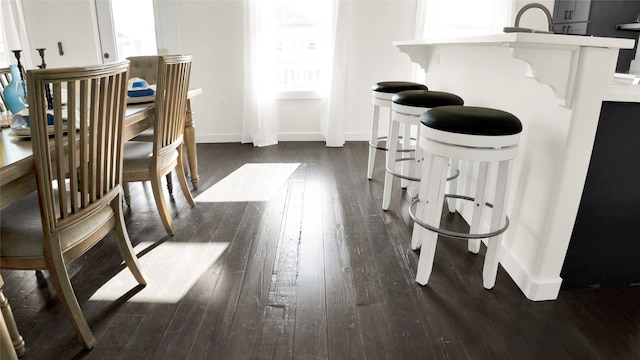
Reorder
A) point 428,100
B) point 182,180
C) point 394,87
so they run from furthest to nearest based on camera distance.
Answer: point 394,87 < point 182,180 < point 428,100

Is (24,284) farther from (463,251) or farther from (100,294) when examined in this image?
(463,251)

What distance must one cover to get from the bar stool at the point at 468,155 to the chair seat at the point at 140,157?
1.45 metres

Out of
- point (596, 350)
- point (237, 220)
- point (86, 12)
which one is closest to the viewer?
point (596, 350)

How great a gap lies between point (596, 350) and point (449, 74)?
72.1 inches

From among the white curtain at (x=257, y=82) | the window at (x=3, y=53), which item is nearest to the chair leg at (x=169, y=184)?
the white curtain at (x=257, y=82)

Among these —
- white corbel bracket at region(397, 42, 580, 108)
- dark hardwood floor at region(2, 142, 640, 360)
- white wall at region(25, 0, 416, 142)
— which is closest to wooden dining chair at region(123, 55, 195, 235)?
dark hardwood floor at region(2, 142, 640, 360)

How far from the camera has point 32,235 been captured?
4.42ft

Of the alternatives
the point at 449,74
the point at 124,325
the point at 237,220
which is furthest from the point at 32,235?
the point at 449,74

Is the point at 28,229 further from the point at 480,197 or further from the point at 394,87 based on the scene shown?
the point at 394,87

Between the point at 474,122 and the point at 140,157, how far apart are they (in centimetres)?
172

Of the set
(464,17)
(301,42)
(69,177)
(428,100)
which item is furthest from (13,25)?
(464,17)

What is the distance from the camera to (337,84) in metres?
4.20

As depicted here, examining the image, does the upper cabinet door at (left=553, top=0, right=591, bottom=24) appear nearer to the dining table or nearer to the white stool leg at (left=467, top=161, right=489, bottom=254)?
the white stool leg at (left=467, top=161, right=489, bottom=254)

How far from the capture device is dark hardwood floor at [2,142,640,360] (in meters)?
1.46
